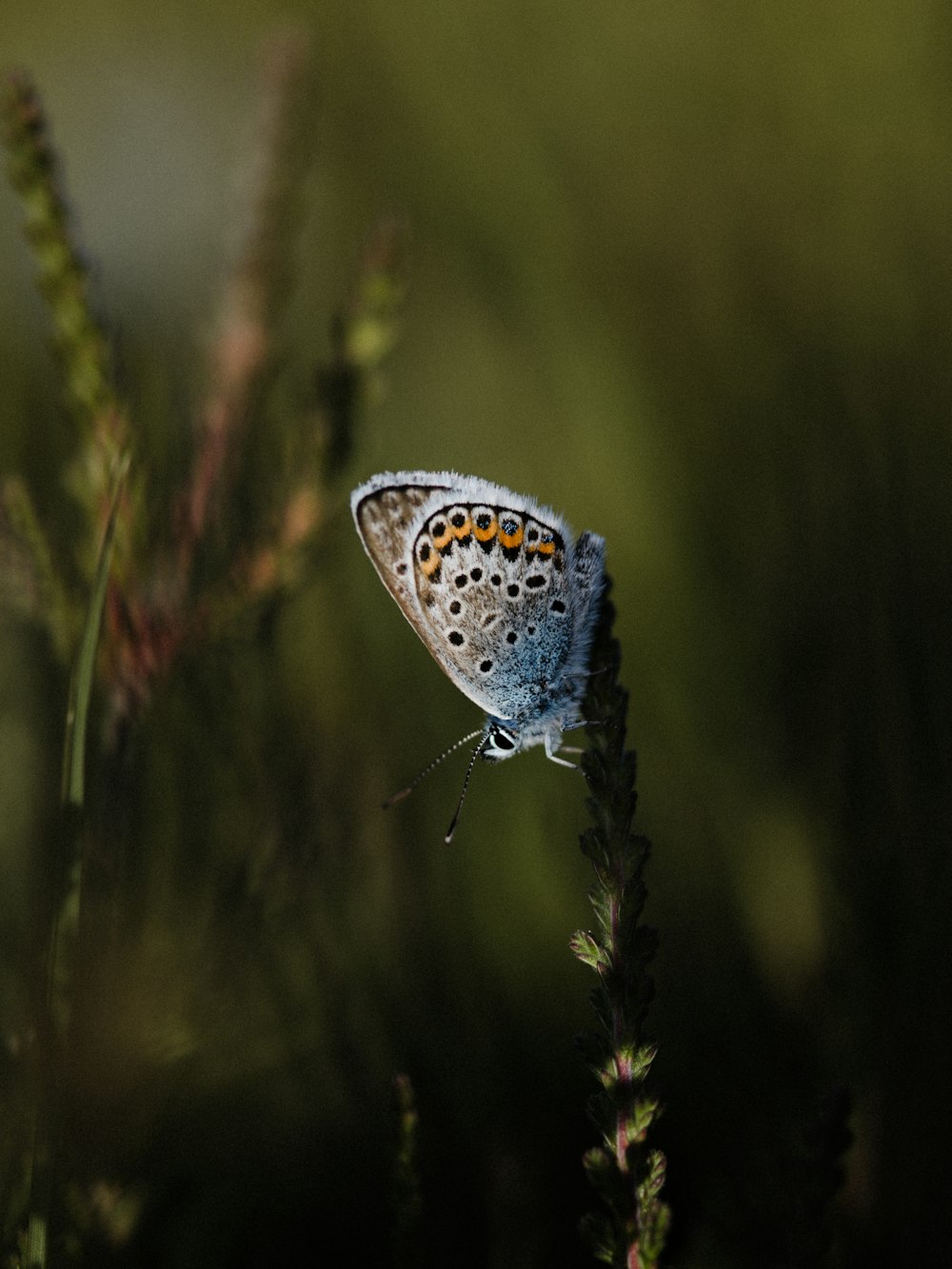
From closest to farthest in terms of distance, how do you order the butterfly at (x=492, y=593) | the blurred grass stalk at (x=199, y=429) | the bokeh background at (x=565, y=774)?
the blurred grass stalk at (x=199, y=429) < the bokeh background at (x=565, y=774) < the butterfly at (x=492, y=593)

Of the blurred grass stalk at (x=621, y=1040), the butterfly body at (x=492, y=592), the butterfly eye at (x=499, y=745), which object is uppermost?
the butterfly body at (x=492, y=592)

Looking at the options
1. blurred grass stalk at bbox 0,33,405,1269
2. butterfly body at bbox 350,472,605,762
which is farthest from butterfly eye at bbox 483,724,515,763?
blurred grass stalk at bbox 0,33,405,1269

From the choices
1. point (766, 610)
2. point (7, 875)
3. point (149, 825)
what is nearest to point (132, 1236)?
point (149, 825)

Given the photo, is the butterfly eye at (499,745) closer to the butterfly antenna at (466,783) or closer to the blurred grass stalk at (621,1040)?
the butterfly antenna at (466,783)

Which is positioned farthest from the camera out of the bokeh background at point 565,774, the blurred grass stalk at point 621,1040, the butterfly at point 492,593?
the butterfly at point 492,593

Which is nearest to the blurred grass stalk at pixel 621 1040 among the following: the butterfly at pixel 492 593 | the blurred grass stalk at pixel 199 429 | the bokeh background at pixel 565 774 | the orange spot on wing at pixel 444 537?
the bokeh background at pixel 565 774

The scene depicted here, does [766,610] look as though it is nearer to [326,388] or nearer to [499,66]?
[326,388]

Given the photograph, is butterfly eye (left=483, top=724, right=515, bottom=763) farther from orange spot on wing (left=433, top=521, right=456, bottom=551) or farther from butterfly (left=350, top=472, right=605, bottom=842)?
orange spot on wing (left=433, top=521, right=456, bottom=551)
